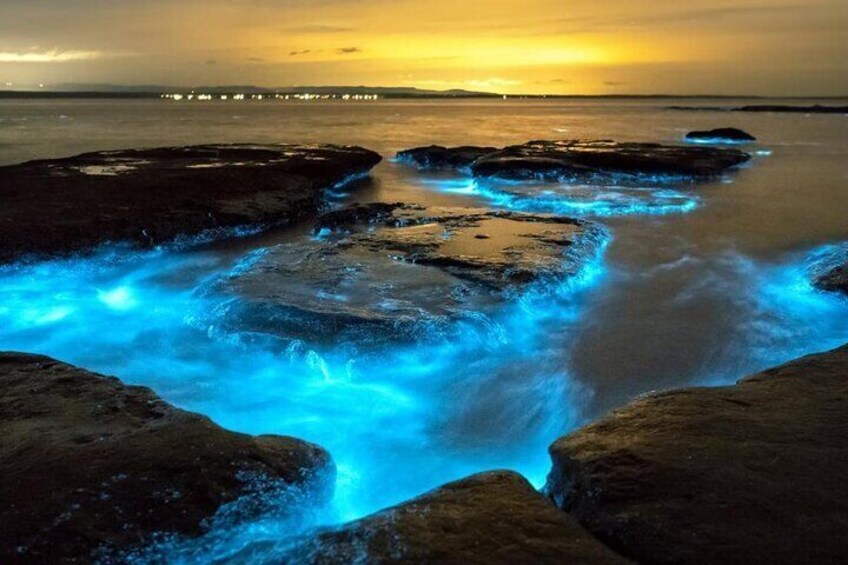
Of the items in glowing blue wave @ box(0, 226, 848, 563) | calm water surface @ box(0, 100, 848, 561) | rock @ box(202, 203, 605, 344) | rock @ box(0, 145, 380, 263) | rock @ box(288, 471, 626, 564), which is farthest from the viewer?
rock @ box(0, 145, 380, 263)

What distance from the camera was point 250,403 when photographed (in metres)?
4.91

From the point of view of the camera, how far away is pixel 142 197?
34.1 ft

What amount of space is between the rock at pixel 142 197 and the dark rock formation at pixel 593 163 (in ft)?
14.3

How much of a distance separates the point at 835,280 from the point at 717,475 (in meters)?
5.44

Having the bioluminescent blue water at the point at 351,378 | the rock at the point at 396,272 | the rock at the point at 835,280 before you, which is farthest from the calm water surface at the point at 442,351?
the rock at the point at 396,272

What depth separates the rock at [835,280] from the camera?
280 inches

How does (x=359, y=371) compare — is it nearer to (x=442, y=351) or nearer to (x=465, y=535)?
(x=442, y=351)

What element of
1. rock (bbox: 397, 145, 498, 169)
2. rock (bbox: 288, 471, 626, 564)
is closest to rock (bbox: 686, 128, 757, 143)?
rock (bbox: 397, 145, 498, 169)

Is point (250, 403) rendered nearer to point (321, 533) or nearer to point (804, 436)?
point (321, 533)

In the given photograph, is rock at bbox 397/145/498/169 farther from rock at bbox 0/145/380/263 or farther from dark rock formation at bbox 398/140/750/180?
rock at bbox 0/145/380/263

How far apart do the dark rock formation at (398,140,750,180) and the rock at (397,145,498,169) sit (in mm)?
49

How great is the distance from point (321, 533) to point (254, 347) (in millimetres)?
3094

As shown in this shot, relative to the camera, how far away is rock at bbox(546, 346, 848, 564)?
2.59 meters

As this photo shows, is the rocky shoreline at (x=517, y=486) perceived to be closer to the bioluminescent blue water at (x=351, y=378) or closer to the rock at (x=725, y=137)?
the bioluminescent blue water at (x=351, y=378)
